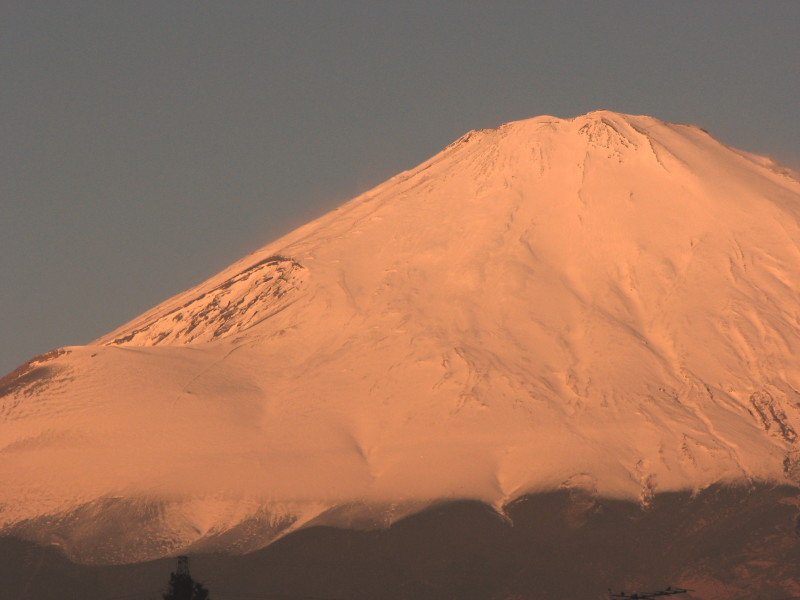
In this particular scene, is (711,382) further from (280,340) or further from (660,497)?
(280,340)

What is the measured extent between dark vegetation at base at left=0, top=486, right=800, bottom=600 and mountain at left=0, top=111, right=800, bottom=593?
5.04 ft

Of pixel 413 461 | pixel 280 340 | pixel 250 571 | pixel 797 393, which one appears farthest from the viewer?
pixel 280 340

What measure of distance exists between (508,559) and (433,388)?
24668 mm

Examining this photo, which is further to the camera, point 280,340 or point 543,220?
point 543,220

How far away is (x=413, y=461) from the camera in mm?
160250

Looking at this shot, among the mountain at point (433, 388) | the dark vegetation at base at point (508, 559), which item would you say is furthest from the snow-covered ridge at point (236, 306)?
the dark vegetation at base at point (508, 559)

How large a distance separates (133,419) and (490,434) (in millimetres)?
32761

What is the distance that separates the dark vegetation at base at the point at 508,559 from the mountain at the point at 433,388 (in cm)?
154

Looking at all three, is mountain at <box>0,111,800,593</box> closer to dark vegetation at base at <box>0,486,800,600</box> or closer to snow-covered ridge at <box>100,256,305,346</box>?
snow-covered ridge at <box>100,256,305,346</box>

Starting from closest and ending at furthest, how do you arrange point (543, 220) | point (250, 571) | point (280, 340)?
point (250, 571), point (280, 340), point (543, 220)

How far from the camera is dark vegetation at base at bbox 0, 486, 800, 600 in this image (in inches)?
5832

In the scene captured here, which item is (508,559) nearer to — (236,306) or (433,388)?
(433,388)

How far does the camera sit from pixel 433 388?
17125 centimetres

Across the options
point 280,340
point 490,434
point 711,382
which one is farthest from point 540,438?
point 280,340
